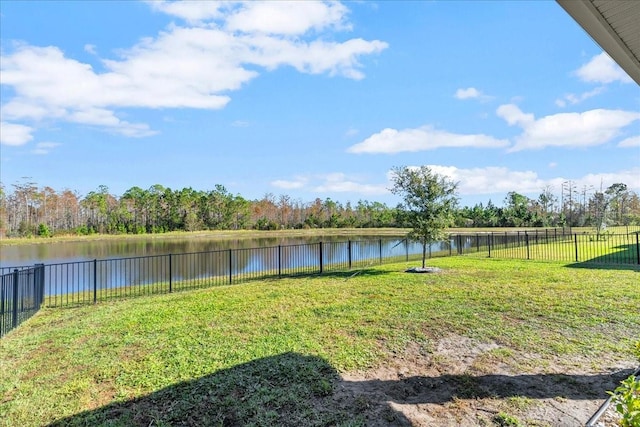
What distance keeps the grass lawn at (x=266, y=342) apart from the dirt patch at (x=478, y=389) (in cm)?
15

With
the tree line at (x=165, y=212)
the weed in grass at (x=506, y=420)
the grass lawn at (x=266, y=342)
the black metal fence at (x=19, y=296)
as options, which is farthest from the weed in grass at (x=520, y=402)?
the tree line at (x=165, y=212)

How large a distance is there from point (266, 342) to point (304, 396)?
1.55 metres

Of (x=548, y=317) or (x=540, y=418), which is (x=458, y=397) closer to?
(x=540, y=418)

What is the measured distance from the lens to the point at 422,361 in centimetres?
412

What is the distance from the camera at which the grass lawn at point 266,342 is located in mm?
3240

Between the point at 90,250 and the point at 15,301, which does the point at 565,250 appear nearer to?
the point at 15,301

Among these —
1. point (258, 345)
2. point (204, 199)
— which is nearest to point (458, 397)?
point (258, 345)

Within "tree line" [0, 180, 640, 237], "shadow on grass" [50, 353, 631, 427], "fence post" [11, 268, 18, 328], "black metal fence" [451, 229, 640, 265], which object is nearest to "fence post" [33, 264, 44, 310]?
"fence post" [11, 268, 18, 328]

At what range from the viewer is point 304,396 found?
11.0ft

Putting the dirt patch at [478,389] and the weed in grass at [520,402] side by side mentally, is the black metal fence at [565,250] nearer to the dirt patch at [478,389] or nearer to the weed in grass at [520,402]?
the dirt patch at [478,389]

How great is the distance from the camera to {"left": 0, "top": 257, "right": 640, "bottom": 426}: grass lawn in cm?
324

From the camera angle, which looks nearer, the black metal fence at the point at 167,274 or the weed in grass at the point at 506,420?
the weed in grass at the point at 506,420

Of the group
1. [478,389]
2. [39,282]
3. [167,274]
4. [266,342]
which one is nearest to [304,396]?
[266,342]

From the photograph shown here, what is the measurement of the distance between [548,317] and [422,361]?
292 centimetres
